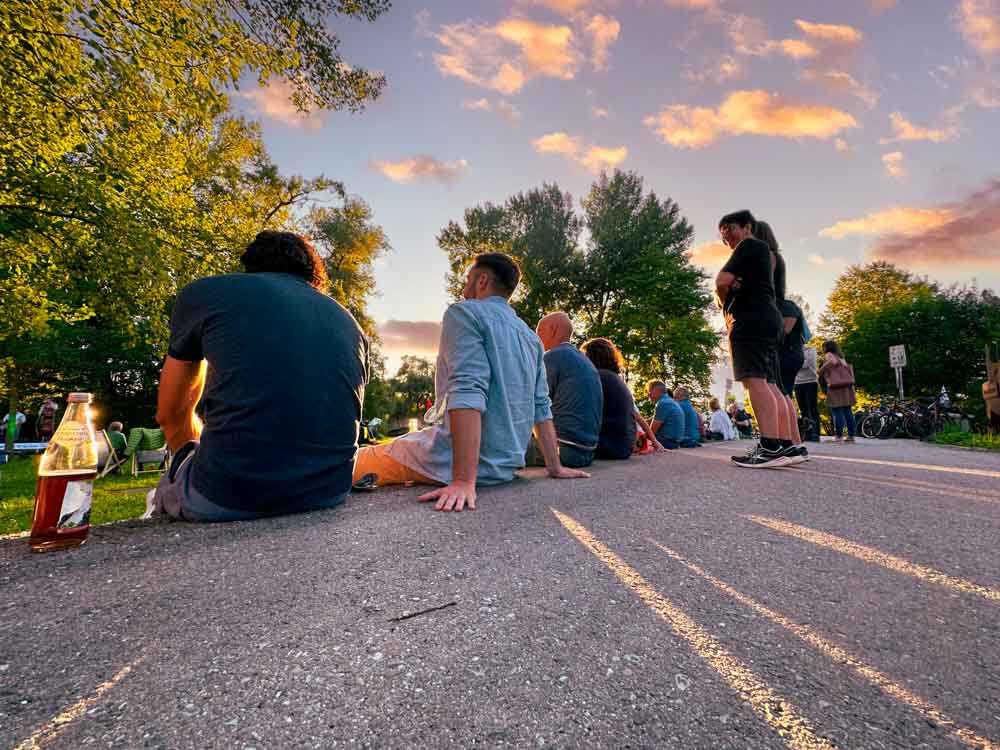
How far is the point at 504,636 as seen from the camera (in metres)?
1.21

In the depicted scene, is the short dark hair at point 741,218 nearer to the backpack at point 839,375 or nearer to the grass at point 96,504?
the grass at point 96,504

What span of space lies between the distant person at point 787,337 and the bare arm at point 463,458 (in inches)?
135

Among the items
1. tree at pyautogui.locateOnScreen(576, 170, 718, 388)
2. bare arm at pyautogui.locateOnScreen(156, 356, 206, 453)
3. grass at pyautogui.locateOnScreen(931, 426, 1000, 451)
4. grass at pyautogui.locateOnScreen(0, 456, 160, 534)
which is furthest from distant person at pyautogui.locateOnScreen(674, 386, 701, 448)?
tree at pyautogui.locateOnScreen(576, 170, 718, 388)

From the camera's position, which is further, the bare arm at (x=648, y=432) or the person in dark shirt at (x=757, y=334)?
the bare arm at (x=648, y=432)

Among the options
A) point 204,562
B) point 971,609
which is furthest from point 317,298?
point 971,609

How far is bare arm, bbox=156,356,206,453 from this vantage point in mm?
2408

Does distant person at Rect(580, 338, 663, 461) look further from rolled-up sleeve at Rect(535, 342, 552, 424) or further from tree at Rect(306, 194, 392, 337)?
tree at Rect(306, 194, 392, 337)

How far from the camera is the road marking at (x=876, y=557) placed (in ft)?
5.16

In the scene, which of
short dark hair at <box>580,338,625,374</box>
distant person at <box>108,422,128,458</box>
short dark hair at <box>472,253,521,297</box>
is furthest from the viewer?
distant person at <box>108,422,128,458</box>

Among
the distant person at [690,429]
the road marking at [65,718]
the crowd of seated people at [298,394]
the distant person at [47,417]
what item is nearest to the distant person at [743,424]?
the distant person at [690,429]

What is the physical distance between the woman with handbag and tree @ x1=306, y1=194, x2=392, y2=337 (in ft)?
60.3

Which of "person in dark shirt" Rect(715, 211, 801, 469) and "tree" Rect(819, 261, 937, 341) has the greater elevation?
"tree" Rect(819, 261, 937, 341)

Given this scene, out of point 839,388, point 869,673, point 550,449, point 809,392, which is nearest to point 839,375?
point 839,388

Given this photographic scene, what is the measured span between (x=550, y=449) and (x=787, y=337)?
4.40m
